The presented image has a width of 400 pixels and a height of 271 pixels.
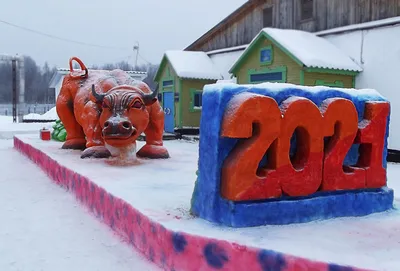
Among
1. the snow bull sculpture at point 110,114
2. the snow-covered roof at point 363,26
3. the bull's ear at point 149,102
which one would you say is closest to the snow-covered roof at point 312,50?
the snow-covered roof at point 363,26

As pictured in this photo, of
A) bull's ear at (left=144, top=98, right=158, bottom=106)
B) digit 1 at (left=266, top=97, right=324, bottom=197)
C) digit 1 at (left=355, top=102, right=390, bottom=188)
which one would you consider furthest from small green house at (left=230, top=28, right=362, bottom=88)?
digit 1 at (left=266, top=97, right=324, bottom=197)

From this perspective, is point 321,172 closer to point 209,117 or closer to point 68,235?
point 209,117

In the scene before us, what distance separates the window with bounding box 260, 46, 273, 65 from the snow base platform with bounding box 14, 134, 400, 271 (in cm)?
703

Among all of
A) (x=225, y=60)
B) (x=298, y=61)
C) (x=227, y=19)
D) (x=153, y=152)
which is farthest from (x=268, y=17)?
(x=153, y=152)

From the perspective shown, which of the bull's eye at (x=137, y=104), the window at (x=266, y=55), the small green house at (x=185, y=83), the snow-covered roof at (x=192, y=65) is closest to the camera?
the bull's eye at (x=137, y=104)

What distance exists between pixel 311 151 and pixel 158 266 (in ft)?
4.39

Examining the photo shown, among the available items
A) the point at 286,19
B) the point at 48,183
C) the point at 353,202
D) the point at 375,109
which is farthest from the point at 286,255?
the point at 286,19

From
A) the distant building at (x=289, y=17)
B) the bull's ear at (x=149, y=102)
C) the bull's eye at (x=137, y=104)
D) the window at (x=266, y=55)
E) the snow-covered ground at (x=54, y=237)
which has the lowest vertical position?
the snow-covered ground at (x=54, y=237)

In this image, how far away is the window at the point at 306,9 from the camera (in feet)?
38.6

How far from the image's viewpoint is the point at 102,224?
13.8ft

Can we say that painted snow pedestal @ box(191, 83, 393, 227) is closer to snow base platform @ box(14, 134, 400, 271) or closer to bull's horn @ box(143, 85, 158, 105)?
snow base platform @ box(14, 134, 400, 271)

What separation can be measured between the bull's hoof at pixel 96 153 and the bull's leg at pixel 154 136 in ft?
1.73

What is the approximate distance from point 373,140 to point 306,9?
9.13 m

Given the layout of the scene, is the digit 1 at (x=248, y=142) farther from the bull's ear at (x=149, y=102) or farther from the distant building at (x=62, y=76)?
the distant building at (x=62, y=76)
